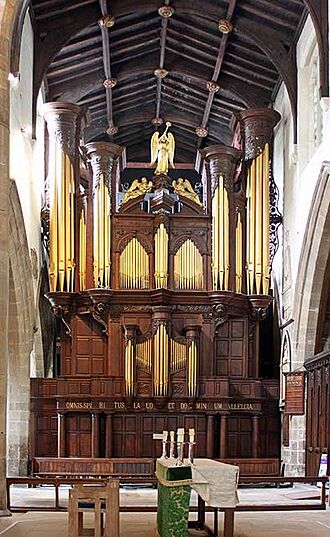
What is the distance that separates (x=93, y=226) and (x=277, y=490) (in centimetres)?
605

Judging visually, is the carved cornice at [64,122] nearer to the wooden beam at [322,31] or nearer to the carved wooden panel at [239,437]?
the wooden beam at [322,31]

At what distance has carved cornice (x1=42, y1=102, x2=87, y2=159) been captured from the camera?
774 inches

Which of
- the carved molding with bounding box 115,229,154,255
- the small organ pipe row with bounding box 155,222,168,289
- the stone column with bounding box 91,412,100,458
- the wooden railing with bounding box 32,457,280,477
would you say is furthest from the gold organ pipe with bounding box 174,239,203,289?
the wooden railing with bounding box 32,457,280,477

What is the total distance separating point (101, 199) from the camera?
19.4 metres

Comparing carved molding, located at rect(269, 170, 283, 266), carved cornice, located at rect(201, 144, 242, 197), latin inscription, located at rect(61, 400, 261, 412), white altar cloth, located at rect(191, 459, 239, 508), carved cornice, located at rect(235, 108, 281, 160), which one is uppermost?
carved cornice, located at rect(235, 108, 281, 160)

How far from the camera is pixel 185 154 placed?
2631 cm

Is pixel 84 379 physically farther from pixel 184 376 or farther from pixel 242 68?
pixel 242 68

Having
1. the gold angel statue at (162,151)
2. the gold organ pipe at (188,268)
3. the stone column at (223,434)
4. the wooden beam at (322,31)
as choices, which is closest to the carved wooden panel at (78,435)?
the stone column at (223,434)

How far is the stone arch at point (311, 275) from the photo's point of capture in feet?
55.3

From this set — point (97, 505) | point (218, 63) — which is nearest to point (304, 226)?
point (218, 63)

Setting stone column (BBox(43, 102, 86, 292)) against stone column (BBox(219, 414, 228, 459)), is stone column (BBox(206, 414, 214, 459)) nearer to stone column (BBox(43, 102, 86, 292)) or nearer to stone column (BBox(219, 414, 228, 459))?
stone column (BBox(219, 414, 228, 459))

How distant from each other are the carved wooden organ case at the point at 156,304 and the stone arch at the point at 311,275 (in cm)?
97

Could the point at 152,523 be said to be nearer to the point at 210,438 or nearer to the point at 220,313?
the point at 210,438

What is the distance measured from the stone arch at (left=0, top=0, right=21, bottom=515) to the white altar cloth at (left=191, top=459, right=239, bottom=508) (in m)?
2.52
